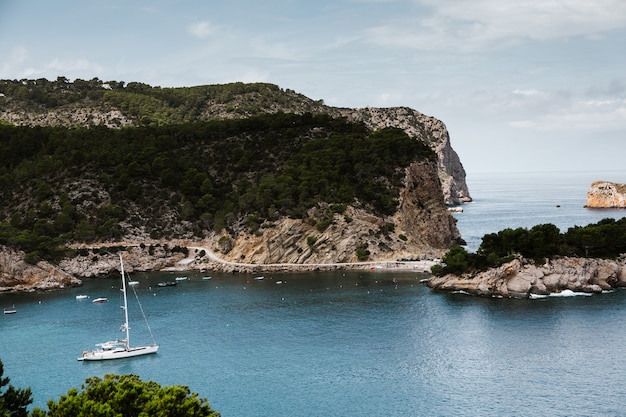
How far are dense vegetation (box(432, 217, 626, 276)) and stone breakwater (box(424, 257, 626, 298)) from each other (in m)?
1.57

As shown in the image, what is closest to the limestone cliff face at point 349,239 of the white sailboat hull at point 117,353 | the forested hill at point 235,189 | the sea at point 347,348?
the forested hill at point 235,189

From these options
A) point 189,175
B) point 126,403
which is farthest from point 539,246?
point 189,175

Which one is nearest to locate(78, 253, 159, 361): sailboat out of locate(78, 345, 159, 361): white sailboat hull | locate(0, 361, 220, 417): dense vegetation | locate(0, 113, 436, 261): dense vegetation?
locate(78, 345, 159, 361): white sailboat hull

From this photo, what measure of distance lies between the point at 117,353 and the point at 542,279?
195 ft

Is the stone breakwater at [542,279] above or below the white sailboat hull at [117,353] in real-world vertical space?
above

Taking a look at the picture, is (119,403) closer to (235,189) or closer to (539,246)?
(539,246)

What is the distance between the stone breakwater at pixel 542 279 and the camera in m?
100

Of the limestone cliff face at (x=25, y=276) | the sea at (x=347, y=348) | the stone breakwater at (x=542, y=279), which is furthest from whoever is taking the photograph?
the limestone cliff face at (x=25, y=276)

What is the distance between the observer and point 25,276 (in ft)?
404

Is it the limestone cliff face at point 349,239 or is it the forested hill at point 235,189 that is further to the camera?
the forested hill at point 235,189

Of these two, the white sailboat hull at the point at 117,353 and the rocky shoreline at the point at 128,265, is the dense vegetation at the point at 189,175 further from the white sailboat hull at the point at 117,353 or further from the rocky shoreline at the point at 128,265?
the white sailboat hull at the point at 117,353

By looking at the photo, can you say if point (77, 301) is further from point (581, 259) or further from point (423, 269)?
point (581, 259)

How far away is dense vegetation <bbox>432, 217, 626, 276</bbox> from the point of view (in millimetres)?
→ 103750

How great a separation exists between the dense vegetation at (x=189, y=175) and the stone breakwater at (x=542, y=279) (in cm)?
4356
